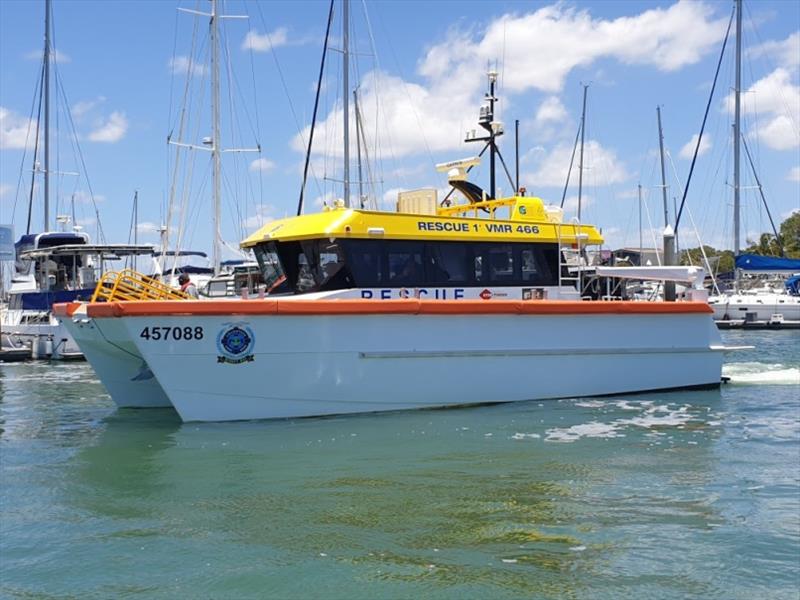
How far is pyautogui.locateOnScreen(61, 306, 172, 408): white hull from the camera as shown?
10717mm

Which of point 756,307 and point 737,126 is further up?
point 737,126

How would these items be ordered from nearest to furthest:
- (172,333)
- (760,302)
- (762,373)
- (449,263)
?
(172,333)
(449,263)
(762,373)
(760,302)

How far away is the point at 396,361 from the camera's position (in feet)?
36.1

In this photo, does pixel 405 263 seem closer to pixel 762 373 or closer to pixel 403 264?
pixel 403 264

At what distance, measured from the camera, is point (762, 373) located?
16500 mm

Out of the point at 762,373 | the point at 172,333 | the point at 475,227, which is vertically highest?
the point at 475,227

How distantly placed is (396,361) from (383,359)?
19 centimetres

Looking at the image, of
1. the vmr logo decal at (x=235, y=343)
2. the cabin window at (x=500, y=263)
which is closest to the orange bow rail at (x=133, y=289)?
the vmr logo decal at (x=235, y=343)

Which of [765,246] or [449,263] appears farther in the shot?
[765,246]

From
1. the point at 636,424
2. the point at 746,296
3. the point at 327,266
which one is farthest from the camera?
the point at 746,296

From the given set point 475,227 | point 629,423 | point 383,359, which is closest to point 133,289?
point 383,359

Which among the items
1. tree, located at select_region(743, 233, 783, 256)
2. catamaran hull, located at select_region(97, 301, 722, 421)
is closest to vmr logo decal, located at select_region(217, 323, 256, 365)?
catamaran hull, located at select_region(97, 301, 722, 421)

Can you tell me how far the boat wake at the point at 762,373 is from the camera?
49.1 ft

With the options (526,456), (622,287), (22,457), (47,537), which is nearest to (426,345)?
(526,456)
